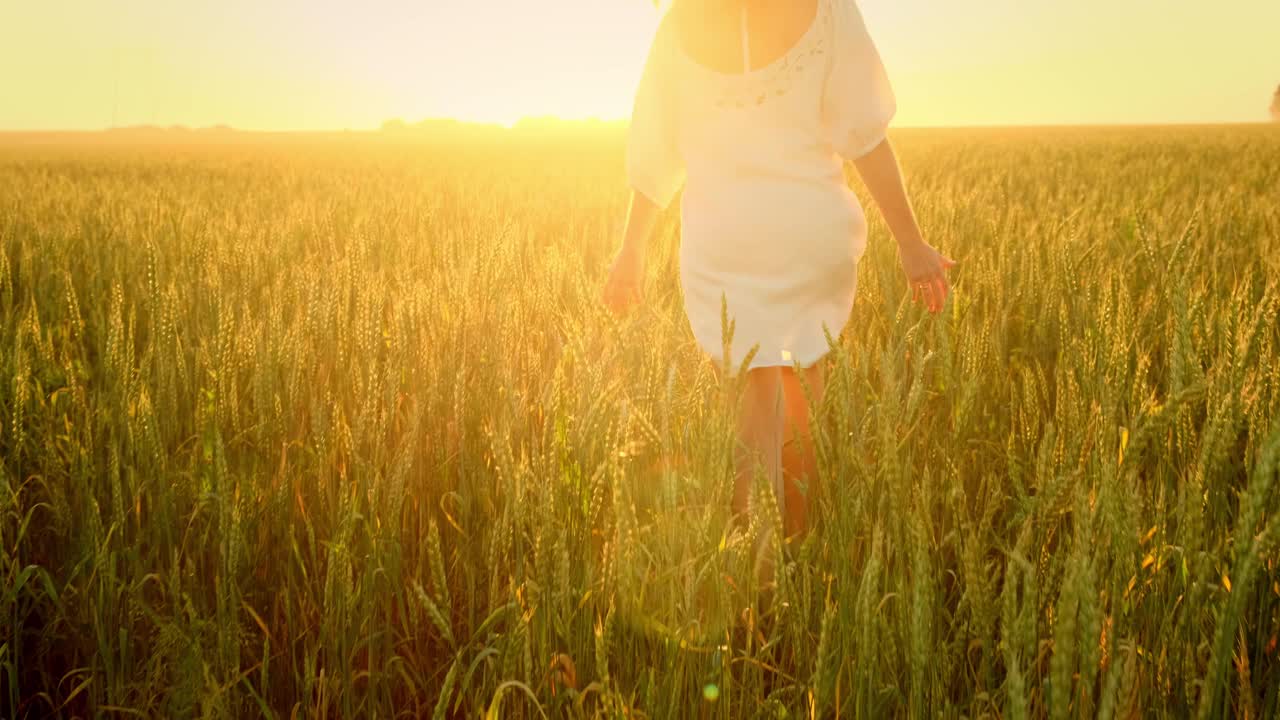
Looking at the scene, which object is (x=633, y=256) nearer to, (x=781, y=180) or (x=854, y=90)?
(x=781, y=180)

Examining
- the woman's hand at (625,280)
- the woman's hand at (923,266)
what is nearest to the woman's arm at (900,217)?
the woman's hand at (923,266)

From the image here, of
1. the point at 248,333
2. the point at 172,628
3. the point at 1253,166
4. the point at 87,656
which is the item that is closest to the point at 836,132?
the point at 248,333

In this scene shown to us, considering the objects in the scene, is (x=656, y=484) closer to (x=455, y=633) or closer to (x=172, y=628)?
(x=455, y=633)

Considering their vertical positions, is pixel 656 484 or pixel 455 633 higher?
pixel 656 484

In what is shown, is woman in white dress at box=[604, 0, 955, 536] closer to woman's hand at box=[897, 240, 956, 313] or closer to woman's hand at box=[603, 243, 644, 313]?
woman's hand at box=[897, 240, 956, 313]

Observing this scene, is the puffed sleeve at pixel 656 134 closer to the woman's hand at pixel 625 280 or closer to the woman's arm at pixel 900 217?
the woman's hand at pixel 625 280

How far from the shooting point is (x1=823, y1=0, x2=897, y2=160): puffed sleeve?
141 cm

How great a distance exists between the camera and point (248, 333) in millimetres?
1382

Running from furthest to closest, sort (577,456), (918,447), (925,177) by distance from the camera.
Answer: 1. (925,177)
2. (918,447)
3. (577,456)

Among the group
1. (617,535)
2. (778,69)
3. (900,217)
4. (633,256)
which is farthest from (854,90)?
(617,535)

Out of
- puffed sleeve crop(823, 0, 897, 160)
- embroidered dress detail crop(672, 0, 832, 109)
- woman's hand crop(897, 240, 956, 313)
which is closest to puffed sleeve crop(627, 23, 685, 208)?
embroidered dress detail crop(672, 0, 832, 109)

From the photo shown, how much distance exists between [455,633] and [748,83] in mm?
1008

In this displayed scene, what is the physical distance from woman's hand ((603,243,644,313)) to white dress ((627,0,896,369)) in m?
0.20

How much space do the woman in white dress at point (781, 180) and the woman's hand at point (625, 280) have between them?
0.17 m
